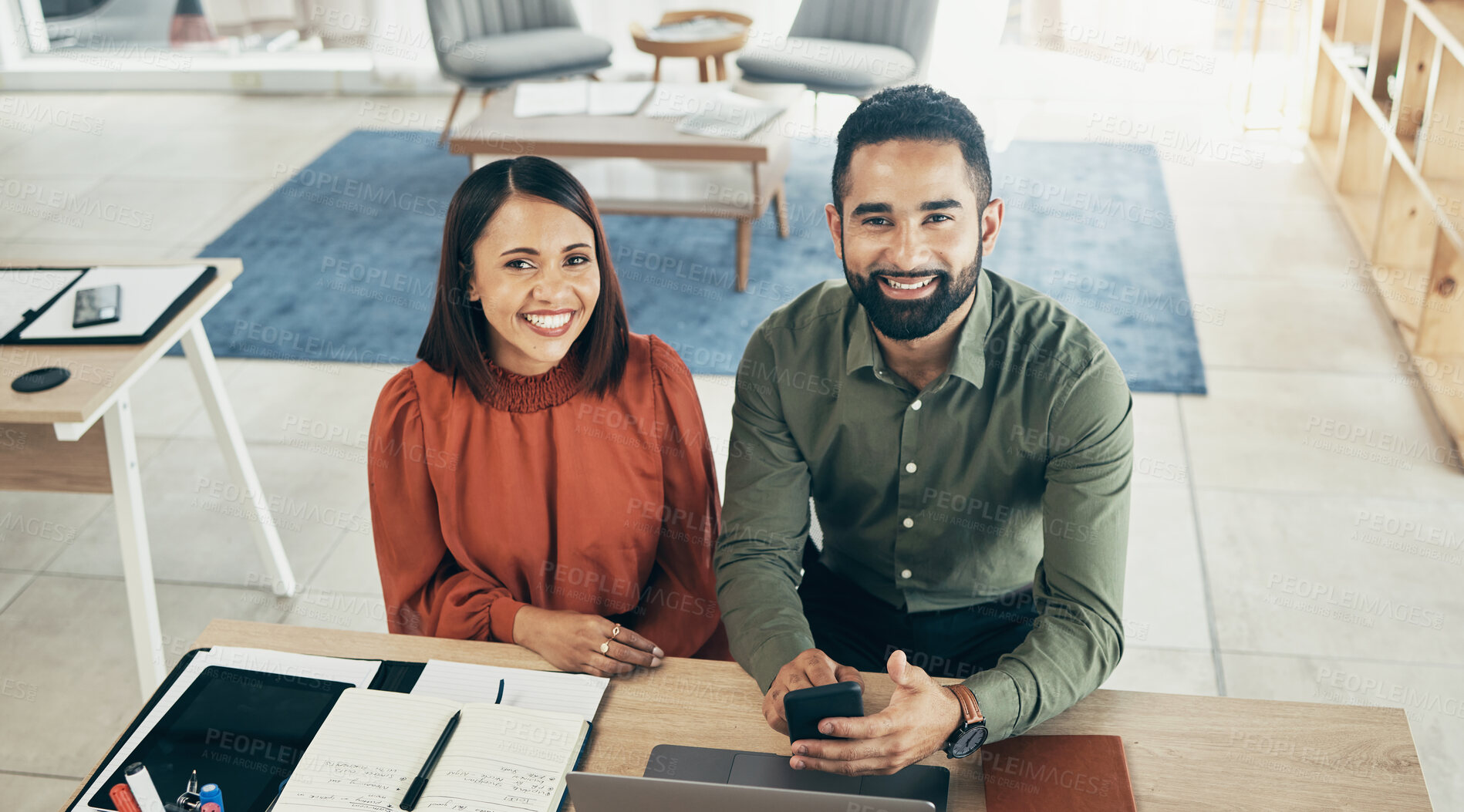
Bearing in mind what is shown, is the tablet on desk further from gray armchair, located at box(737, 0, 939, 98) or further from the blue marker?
gray armchair, located at box(737, 0, 939, 98)

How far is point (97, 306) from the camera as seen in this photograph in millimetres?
1976

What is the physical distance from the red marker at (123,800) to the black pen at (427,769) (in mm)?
266

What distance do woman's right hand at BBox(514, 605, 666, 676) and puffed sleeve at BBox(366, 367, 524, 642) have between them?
10 centimetres

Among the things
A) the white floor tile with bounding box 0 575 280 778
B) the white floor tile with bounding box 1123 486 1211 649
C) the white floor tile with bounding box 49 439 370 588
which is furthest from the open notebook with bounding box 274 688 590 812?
the white floor tile with bounding box 1123 486 1211 649

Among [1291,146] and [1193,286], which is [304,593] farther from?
[1291,146]

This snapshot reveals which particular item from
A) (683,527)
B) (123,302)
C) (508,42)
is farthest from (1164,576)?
(508,42)

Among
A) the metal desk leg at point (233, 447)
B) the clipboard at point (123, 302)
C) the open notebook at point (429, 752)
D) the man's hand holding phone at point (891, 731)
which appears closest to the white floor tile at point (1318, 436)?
the man's hand holding phone at point (891, 731)

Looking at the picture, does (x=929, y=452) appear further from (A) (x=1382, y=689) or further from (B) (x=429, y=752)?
(A) (x=1382, y=689)

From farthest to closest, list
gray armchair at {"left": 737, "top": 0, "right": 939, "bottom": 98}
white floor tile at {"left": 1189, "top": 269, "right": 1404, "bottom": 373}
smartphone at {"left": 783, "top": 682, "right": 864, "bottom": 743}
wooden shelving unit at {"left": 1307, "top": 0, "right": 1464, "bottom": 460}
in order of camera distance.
A: 1. gray armchair at {"left": 737, "top": 0, "right": 939, "bottom": 98}
2. white floor tile at {"left": 1189, "top": 269, "right": 1404, "bottom": 373}
3. wooden shelving unit at {"left": 1307, "top": 0, "right": 1464, "bottom": 460}
4. smartphone at {"left": 783, "top": 682, "right": 864, "bottom": 743}

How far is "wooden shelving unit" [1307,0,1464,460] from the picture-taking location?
2.99 meters

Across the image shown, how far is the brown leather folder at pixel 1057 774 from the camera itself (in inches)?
42.7

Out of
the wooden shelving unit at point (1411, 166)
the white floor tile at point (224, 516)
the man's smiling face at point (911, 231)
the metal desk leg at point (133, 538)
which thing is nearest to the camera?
the man's smiling face at point (911, 231)

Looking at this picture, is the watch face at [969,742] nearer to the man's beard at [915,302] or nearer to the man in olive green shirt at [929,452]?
the man in olive green shirt at [929,452]

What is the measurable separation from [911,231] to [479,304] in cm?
60
